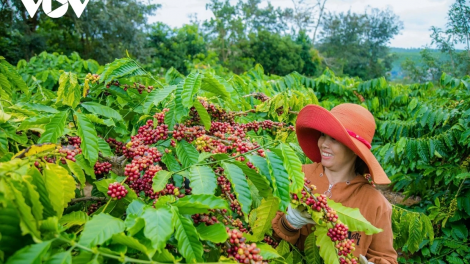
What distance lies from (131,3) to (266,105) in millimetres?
20746

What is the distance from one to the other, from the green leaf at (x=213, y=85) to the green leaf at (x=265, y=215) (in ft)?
1.42

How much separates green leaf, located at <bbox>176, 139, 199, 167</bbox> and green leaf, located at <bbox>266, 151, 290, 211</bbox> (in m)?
0.29

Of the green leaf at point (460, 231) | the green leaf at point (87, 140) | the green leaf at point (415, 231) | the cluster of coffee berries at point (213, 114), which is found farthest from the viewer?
the green leaf at point (460, 231)

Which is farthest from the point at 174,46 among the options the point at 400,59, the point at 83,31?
the point at 400,59

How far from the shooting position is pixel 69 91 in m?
1.34

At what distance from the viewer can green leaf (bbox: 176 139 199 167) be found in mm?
1160

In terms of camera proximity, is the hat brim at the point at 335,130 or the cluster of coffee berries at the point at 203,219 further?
the hat brim at the point at 335,130

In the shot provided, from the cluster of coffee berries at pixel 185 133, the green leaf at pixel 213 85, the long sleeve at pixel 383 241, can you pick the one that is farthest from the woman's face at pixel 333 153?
the cluster of coffee berries at pixel 185 133

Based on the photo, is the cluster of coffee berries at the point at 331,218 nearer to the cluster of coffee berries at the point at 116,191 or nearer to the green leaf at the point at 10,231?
the cluster of coffee berries at the point at 116,191

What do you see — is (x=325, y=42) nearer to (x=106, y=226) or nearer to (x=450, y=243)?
(x=450, y=243)

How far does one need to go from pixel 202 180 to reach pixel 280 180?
224mm

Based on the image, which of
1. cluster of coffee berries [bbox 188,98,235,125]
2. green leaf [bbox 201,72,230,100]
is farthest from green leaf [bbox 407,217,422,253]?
green leaf [bbox 201,72,230,100]

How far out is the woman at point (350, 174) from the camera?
5.02 feet

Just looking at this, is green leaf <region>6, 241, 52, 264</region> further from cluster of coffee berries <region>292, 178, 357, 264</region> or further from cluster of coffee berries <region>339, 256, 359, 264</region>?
cluster of coffee berries <region>339, 256, 359, 264</region>
